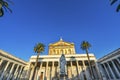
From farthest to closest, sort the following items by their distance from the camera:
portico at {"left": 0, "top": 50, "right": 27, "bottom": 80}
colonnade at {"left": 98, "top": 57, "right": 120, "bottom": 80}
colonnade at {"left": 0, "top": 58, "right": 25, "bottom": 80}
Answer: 1. colonnade at {"left": 98, "top": 57, "right": 120, "bottom": 80}
2. colonnade at {"left": 0, "top": 58, "right": 25, "bottom": 80}
3. portico at {"left": 0, "top": 50, "right": 27, "bottom": 80}

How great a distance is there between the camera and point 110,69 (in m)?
36.1

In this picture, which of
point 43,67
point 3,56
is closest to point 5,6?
point 3,56

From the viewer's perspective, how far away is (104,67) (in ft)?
128

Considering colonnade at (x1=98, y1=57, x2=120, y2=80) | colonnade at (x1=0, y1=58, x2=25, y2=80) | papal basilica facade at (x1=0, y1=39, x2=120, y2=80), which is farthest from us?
colonnade at (x1=98, y1=57, x2=120, y2=80)

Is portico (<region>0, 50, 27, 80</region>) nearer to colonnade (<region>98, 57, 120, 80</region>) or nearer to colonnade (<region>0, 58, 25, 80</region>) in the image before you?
colonnade (<region>0, 58, 25, 80</region>)

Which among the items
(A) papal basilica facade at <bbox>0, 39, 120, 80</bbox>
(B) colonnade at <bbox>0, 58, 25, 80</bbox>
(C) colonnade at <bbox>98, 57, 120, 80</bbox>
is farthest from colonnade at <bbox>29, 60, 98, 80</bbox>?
(B) colonnade at <bbox>0, 58, 25, 80</bbox>

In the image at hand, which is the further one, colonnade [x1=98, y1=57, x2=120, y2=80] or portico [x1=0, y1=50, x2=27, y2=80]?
colonnade [x1=98, y1=57, x2=120, y2=80]

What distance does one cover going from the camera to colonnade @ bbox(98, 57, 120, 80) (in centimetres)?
3422

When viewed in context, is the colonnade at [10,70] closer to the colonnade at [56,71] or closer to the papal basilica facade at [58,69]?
the papal basilica facade at [58,69]

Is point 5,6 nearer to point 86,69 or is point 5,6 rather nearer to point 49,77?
point 49,77

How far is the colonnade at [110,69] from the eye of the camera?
34.2 meters

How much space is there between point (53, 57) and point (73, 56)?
8837 mm

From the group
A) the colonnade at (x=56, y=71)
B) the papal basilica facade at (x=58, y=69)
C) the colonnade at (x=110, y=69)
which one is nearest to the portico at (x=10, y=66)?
the papal basilica facade at (x=58, y=69)

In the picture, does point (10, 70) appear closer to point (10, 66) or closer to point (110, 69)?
point (10, 66)
